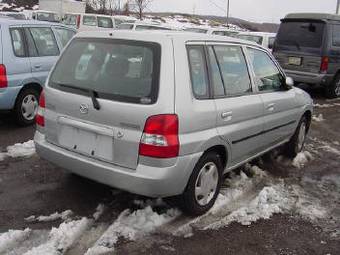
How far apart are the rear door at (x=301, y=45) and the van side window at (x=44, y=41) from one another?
614 centimetres

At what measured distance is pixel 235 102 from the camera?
4621mm

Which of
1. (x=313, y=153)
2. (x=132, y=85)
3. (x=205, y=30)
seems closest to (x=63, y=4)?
(x=205, y=30)

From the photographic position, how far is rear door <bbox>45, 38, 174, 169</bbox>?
384cm

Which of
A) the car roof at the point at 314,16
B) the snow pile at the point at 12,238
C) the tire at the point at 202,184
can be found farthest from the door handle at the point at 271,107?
the car roof at the point at 314,16

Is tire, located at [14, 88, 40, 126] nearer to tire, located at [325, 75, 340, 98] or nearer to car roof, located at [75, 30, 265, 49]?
car roof, located at [75, 30, 265, 49]

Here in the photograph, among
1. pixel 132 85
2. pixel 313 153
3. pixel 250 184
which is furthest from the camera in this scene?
pixel 313 153

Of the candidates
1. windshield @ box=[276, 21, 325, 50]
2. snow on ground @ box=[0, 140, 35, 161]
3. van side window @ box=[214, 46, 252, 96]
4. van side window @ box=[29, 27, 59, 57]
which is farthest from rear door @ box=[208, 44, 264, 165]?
windshield @ box=[276, 21, 325, 50]

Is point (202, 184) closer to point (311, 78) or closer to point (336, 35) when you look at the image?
point (311, 78)

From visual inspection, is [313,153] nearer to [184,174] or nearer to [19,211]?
[184,174]

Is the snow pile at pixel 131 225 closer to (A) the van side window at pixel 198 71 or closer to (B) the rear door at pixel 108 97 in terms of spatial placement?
(B) the rear door at pixel 108 97

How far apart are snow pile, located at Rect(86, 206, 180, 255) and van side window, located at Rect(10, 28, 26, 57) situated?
3829mm

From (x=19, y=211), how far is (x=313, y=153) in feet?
14.6

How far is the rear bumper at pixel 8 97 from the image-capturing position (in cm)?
681

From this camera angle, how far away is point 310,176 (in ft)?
19.4
